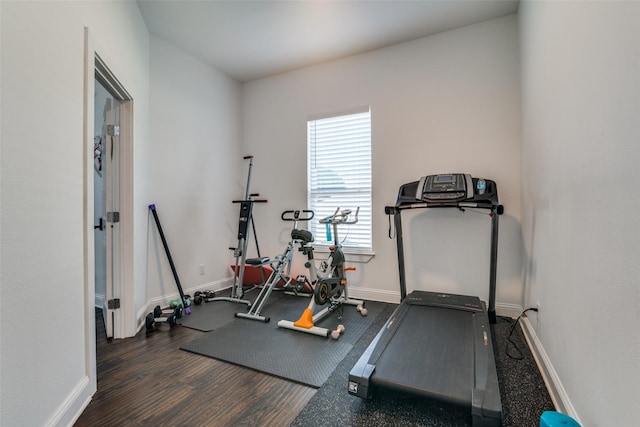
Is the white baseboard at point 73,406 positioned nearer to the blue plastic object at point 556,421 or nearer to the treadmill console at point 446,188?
the blue plastic object at point 556,421

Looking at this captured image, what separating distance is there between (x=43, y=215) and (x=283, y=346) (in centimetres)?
180

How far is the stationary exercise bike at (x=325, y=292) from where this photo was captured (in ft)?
8.93

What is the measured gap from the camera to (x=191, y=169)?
3.82 metres

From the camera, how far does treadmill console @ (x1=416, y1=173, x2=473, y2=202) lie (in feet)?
9.19

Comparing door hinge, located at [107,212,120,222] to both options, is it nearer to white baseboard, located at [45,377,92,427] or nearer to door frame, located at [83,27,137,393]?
door frame, located at [83,27,137,393]

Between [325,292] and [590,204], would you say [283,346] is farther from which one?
[590,204]

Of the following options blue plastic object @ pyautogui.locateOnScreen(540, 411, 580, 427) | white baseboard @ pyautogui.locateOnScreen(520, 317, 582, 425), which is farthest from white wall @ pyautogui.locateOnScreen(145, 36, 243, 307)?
white baseboard @ pyautogui.locateOnScreen(520, 317, 582, 425)

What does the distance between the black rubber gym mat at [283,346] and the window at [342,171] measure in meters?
1.08

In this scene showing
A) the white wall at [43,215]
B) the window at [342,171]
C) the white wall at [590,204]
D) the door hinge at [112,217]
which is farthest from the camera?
the window at [342,171]

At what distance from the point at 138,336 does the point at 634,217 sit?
334 cm

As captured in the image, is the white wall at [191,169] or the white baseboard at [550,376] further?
the white wall at [191,169]

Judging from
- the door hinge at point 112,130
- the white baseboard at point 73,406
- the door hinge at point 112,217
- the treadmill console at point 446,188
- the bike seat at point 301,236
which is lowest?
the white baseboard at point 73,406

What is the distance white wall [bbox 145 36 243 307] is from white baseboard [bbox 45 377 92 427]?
4.00 feet

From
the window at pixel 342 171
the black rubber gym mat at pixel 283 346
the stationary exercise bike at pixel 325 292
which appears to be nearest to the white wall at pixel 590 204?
the black rubber gym mat at pixel 283 346
